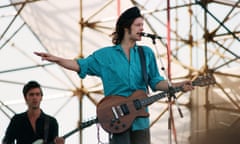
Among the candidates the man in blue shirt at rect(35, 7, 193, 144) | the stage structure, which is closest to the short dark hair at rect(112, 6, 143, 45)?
the man in blue shirt at rect(35, 7, 193, 144)

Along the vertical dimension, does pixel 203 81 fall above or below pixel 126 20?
below

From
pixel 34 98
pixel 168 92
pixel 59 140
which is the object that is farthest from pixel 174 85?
pixel 34 98

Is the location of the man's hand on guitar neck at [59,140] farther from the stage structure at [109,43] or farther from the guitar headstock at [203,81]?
the stage structure at [109,43]

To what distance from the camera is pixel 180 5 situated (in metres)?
6.25

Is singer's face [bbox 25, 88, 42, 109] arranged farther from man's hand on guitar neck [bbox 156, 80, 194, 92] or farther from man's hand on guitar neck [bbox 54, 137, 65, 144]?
man's hand on guitar neck [bbox 156, 80, 194, 92]

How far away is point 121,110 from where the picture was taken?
2766 millimetres

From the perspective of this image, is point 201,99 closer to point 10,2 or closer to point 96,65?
point 10,2

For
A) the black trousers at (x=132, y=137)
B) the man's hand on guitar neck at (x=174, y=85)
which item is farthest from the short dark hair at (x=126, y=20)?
the black trousers at (x=132, y=137)

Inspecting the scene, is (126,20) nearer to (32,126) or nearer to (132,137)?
(132,137)

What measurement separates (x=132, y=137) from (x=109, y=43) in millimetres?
4067

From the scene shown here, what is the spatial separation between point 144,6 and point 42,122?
3.49 m

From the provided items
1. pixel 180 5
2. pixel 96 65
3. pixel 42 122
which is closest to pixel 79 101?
pixel 180 5

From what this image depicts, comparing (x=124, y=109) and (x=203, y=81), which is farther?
(x=203, y=81)

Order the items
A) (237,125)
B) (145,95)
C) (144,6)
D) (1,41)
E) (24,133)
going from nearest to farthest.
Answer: (145,95) → (24,133) → (237,125) → (144,6) → (1,41)
